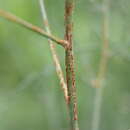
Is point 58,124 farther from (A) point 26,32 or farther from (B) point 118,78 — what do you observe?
(A) point 26,32

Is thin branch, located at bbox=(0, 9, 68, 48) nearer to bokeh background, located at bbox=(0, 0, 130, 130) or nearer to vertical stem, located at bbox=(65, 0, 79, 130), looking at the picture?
vertical stem, located at bbox=(65, 0, 79, 130)

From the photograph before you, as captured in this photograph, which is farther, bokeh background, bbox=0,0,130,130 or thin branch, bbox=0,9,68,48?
bokeh background, bbox=0,0,130,130

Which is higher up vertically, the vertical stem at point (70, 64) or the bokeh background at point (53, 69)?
the bokeh background at point (53, 69)

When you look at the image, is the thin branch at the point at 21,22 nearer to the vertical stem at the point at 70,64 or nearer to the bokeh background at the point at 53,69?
the vertical stem at the point at 70,64

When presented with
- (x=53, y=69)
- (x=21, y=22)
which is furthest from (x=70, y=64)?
(x=53, y=69)

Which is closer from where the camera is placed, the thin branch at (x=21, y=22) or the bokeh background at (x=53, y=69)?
the thin branch at (x=21, y=22)

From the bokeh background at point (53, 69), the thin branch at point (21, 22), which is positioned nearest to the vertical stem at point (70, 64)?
the thin branch at point (21, 22)

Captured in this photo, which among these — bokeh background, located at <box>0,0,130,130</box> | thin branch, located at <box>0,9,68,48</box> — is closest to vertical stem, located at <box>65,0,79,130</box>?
thin branch, located at <box>0,9,68,48</box>

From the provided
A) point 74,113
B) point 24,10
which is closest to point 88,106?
point 24,10
